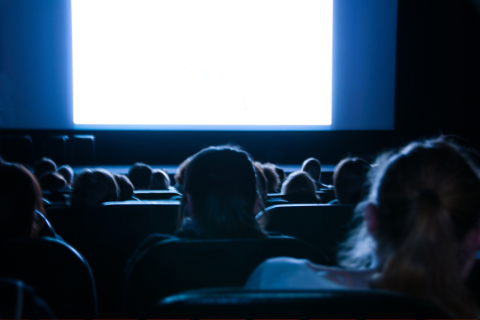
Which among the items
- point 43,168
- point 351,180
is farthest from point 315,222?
point 43,168

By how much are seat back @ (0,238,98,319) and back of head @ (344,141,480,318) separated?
79 centimetres

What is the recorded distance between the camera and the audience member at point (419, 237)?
63 cm

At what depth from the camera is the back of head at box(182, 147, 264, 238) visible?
121 centimetres

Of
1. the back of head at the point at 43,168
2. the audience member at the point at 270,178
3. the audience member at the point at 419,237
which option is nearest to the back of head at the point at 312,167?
the audience member at the point at 270,178

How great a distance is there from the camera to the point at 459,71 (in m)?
7.52

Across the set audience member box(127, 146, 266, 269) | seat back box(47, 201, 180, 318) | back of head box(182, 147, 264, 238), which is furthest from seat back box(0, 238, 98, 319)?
seat back box(47, 201, 180, 318)

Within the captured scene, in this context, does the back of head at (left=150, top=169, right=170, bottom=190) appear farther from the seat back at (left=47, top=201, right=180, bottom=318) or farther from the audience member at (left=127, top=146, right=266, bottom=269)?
the audience member at (left=127, top=146, right=266, bottom=269)

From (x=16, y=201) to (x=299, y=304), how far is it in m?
0.94

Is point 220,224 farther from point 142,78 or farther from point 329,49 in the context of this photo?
point 329,49

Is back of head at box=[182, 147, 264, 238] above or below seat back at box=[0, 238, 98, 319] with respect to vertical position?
above

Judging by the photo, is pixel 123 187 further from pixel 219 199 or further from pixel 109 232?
pixel 219 199

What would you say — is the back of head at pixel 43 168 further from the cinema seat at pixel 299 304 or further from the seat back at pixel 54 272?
the cinema seat at pixel 299 304

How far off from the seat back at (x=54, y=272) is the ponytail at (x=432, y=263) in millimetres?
818

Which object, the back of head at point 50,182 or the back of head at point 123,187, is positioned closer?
the back of head at point 123,187
